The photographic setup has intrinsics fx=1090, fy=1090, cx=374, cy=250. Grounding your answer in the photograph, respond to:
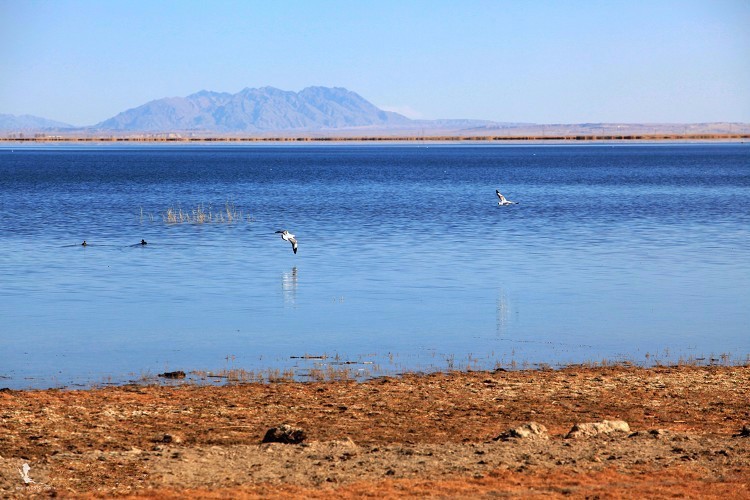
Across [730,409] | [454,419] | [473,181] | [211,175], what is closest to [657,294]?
[730,409]

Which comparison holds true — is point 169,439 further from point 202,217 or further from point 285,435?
point 202,217

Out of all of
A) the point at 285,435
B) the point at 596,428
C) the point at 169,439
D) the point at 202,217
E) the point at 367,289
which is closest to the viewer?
the point at 285,435

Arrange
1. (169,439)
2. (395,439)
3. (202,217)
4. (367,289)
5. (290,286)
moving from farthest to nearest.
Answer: (202,217), (290,286), (367,289), (395,439), (169,439)

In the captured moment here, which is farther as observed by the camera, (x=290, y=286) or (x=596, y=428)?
(x=290, y=286)

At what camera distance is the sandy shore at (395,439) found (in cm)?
1106

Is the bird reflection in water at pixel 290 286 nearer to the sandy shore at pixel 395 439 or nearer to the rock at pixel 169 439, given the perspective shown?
the sandy shore at pixel 395 439

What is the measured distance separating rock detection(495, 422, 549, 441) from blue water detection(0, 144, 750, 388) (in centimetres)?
520

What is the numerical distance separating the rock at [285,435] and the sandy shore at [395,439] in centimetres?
21

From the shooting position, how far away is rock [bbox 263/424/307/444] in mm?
12703

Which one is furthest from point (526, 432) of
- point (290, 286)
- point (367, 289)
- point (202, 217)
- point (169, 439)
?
point (202, 217)

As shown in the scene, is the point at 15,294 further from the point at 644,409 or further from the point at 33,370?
the point at 644,409

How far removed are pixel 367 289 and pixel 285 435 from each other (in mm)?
15713

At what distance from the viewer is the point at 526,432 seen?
12789 millimetres

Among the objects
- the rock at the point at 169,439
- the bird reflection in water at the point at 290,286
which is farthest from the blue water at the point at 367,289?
the rock at the point at 169,439
